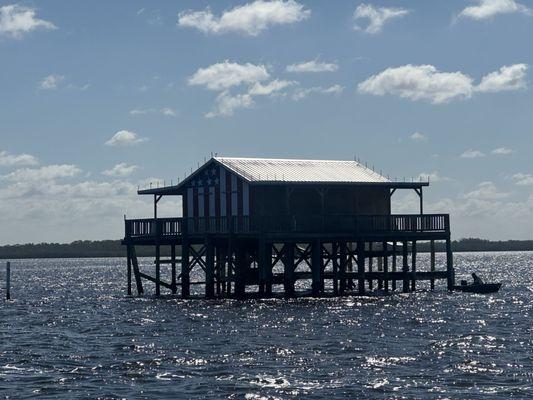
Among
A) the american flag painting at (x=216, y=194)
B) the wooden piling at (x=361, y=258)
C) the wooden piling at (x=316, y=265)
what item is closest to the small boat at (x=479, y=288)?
the wooden piling at (x=361, y=258)

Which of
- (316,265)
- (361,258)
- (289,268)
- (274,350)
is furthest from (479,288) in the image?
(274,350)

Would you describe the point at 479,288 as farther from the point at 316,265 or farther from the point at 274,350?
the point at 274,350

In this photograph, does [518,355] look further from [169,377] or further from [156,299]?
[156,299]

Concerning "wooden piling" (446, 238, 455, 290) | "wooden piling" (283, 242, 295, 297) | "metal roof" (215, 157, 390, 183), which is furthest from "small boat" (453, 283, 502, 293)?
"wooden piling" (283, 242, 295, 297)

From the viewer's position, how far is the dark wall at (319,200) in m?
53.8

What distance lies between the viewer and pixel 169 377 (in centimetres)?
2942

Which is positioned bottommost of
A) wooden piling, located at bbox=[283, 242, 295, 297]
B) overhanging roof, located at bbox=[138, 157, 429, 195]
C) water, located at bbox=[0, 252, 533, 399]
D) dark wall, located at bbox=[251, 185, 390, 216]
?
water, located at bbox=[0, 252, 533, 399]

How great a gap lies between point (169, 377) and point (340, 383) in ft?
15.5

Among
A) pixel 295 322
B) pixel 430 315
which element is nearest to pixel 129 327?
pixel 295 322

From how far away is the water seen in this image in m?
27.6

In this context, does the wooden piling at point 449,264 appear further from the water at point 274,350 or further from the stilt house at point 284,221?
the water at point 274,350

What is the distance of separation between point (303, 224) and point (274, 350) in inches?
740

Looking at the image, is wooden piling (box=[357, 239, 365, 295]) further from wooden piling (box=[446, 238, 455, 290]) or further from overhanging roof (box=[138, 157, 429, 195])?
wooden piling (box=[446, 238, 455, 290])

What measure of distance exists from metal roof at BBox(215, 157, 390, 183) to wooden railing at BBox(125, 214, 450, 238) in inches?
77.6
